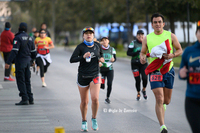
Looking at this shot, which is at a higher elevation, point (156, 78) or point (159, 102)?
point (156, 78)

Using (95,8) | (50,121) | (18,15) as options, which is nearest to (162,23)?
(50,121)

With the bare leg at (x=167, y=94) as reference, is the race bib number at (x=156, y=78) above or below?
above

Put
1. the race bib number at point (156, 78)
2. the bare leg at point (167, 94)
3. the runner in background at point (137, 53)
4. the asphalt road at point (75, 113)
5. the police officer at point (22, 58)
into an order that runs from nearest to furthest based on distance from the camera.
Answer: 1. the race bib number at point (156, 78)
2. the bare leg at point (167, 94)
3. the asphalt road at point (75, 113)
4. the police officer at point (22, 58)
5. the runner in background at point (137, 53)

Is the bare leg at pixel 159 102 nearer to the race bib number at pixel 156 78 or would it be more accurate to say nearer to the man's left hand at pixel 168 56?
the race bib number at pixel 156 78

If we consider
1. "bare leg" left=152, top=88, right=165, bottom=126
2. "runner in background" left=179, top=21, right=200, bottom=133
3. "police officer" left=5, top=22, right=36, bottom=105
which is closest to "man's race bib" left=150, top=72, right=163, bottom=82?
"bare leg" left=152, top=88, right=165, bottom=126

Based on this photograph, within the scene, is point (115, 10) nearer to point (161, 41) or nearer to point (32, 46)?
point (32, 46)

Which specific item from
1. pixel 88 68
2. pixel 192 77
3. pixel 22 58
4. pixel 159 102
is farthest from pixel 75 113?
pixel 192 77

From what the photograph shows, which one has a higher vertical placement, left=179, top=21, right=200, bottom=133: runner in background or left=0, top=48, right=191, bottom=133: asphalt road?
left=179, top=21, right=200, bottom=133: runner in background

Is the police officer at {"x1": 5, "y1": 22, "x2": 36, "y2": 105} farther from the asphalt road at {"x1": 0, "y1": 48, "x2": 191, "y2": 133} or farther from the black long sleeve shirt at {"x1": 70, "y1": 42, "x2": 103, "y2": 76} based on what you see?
the black long sleeve shirt at {"x1": 70, "y1": 42, "x2": 103, "y2": 76}

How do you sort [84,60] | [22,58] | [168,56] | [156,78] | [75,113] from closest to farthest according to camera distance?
[168,56]
[156,78]
[84,60]
[75,113]
[22,58]

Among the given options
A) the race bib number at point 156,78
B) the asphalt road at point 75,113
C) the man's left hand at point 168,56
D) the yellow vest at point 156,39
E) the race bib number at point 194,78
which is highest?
the yellow vest at point 156,39

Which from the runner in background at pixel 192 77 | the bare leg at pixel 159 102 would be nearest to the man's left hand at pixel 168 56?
the bare leg at pixel 159 102

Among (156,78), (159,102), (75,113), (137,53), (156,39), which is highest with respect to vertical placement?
(156,39)

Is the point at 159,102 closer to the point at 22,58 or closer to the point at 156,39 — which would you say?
the point at 156,39
